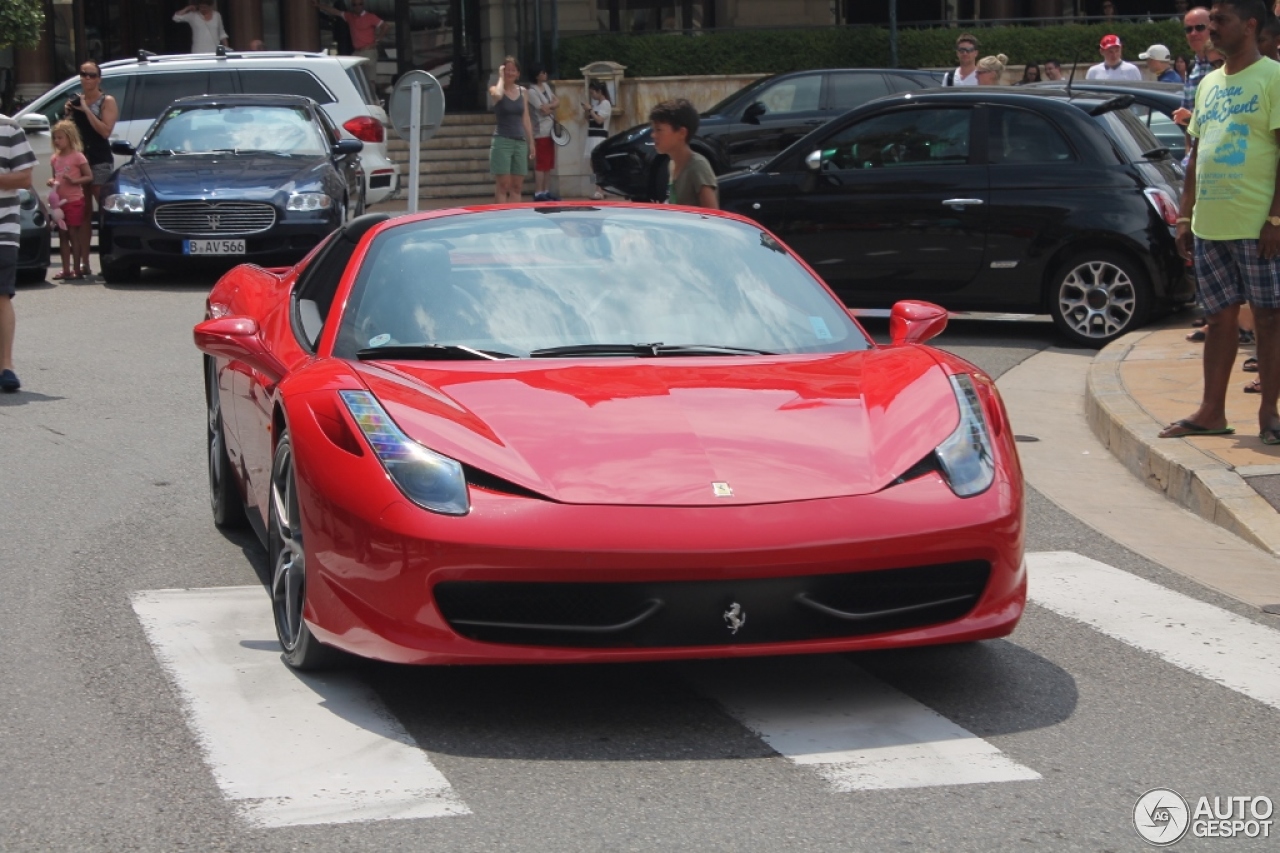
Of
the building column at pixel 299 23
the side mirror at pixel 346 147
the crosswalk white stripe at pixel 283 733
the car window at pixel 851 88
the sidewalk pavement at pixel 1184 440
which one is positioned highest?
the building column at pixel 299 23

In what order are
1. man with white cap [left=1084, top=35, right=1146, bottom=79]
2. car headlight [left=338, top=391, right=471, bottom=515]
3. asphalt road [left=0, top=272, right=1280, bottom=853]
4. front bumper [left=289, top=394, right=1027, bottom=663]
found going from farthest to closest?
1. man with white cap [left=1084, top=35, right=1146, bottom=79]
2. car headlight [left=338, top=391, right=471, bottom=515]
3. front bumper [left=289, top=394, right=1027, bottom=663]
4. asphalt road [left=0, top=272, right=1280, bottom=853]

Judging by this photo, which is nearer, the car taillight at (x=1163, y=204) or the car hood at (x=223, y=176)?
the car taillight at (x=1163, y=204)

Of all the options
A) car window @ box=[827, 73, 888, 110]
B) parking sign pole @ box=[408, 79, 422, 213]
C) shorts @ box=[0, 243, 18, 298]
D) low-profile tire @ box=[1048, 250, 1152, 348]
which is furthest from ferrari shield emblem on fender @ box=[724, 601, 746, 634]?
car window @ box=[827, 73, 888, 110]

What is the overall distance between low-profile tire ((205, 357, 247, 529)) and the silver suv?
13318mm

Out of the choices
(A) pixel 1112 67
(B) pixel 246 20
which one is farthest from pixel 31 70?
(A) pixel 1112 67

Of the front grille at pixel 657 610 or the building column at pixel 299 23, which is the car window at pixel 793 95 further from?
the front grille at pixel 657 610

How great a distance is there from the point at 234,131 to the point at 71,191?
1.59 metres

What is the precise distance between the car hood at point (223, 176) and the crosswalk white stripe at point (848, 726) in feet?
39.4

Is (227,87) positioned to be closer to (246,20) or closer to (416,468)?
(246,20)

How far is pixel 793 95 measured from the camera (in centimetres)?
2164

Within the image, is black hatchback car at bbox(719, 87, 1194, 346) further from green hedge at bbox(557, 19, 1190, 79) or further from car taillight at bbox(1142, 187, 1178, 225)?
green hedge at bbox(557, 19, 1190, 79)

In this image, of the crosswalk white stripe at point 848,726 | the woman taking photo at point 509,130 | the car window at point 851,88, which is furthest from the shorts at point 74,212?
the crosswalk white stripe at point 848,726

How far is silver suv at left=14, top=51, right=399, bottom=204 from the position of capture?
20.7 m

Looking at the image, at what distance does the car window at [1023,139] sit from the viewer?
43.0 ft
